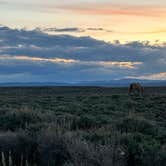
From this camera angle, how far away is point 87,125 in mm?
15305

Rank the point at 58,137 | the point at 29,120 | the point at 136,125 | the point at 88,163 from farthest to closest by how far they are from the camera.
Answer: the point at 29,120, the point at 136,125, the point at 58,137, the point at 88,163

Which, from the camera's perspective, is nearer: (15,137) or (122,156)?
(122,156)

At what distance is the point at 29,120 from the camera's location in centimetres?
1563

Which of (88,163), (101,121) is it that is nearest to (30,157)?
(88,163)

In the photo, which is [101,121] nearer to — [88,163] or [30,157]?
[30,157]

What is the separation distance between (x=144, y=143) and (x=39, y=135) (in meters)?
2.56

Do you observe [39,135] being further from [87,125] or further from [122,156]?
[87,125]

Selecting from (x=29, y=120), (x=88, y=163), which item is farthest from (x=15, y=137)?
(x=29, y=120)

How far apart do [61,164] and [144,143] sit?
2.21 metres

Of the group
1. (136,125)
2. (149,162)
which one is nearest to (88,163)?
(149,162)

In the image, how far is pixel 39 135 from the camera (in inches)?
413

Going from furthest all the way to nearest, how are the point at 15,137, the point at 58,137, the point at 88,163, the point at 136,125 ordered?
the point at 136,125 < the point at 15,137 < the point at 58,137 < the point at 88,163

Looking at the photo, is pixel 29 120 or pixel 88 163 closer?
pixel 88 163

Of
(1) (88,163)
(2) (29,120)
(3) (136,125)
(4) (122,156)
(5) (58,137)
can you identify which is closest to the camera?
(1) (88,163)
